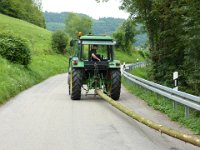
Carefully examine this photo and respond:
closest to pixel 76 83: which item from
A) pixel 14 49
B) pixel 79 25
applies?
pixel 14 49

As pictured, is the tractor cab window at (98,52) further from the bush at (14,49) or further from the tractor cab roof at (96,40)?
the bush at (14,49)

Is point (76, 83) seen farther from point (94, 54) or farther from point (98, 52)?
point (98, 52)

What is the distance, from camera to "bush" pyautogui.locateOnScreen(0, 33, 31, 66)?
88.3 feet

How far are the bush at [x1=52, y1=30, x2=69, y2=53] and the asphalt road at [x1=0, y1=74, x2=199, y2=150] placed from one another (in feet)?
126

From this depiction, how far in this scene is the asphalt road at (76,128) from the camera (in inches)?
332

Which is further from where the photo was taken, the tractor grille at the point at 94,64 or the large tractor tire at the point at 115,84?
the tractor grille at the point at 94,64

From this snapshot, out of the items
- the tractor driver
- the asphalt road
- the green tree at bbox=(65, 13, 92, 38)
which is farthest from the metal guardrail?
the green tree at bbox=(65, 13, 92, 38)

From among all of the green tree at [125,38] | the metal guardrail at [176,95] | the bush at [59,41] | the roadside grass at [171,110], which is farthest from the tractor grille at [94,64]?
the green tree at [125,38]

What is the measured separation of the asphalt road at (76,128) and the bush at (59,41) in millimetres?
38277

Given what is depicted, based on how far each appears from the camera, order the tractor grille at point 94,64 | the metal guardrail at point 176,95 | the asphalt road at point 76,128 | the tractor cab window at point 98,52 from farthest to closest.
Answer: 1. the tractor cab window at point 98,52
2. the tractor grille at point 94,64
3. the metal guardrail at point 176,95
4. the asphalt road at point 76,128

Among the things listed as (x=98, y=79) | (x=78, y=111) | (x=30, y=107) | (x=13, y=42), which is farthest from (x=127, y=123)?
(x=13, y=42)

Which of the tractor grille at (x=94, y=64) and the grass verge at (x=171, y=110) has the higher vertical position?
the tractor grille at (x=94, y=64)

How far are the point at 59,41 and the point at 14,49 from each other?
A: 89.6 ft

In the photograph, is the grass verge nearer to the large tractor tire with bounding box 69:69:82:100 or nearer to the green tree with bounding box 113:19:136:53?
the large tractor tire with bounding box 69:69:82:100
